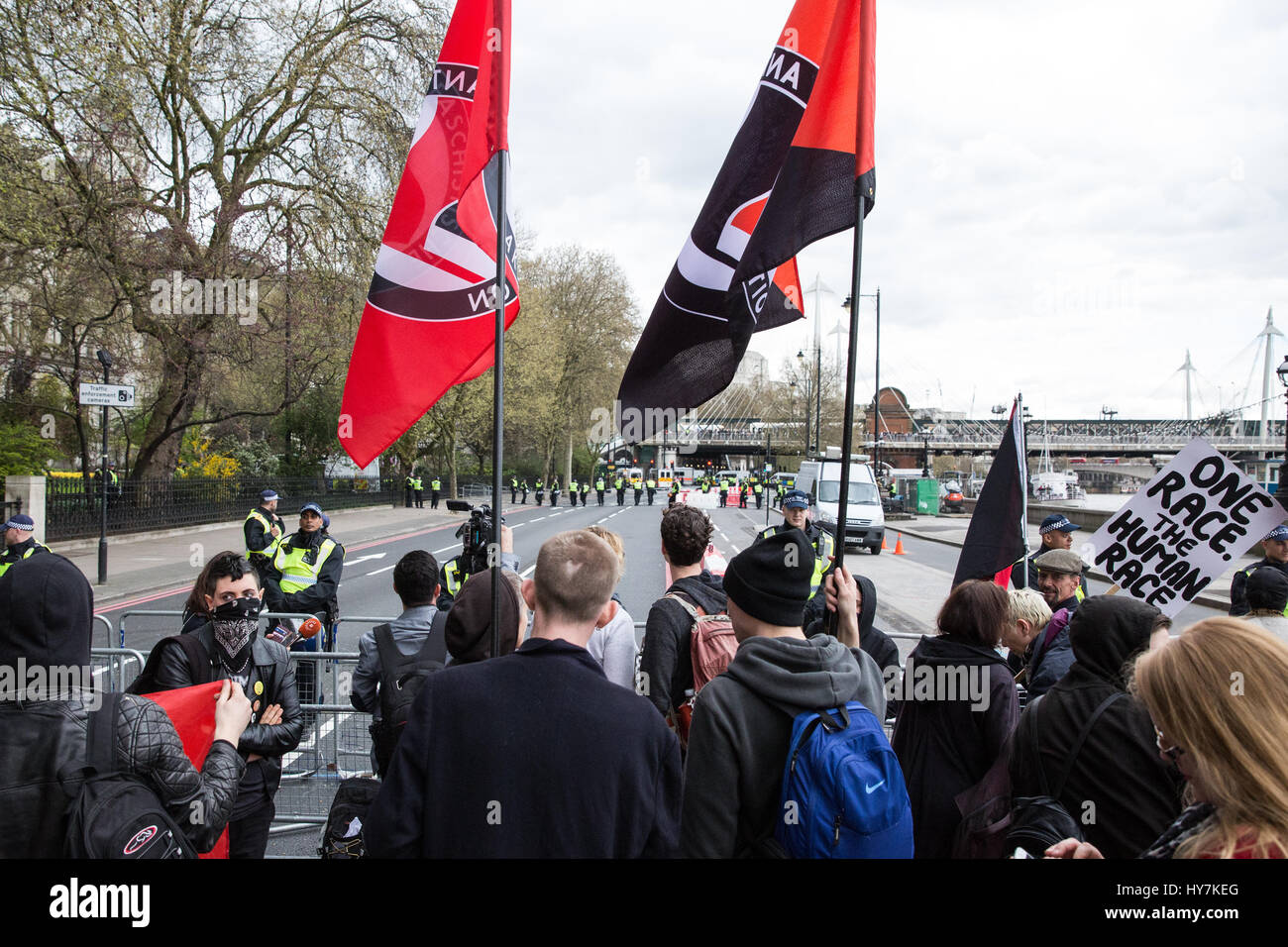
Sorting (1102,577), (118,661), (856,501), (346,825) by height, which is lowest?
(1102,577)

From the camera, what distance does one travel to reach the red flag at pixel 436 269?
148 inches

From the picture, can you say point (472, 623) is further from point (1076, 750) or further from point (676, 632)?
point (1076, 750)

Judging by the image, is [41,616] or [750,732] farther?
[41,616]

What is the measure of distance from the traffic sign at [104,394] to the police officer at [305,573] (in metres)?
8.21

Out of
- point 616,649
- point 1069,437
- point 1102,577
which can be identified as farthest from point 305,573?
point 1069,437

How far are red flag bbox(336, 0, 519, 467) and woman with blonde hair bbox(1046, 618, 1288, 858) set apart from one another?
290cm

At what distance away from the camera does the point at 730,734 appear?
2004 mm

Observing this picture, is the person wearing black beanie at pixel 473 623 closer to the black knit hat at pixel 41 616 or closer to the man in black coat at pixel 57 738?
the man in black coat at pixel 57 738

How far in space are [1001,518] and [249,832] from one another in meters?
4.23

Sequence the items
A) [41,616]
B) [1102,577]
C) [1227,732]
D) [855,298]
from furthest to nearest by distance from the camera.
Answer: [1102,577], [855,298], [41,616], [1227,732]

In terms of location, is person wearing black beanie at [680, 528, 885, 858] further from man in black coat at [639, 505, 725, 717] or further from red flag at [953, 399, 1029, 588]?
red flag at [953, 399, 1029, 588]
